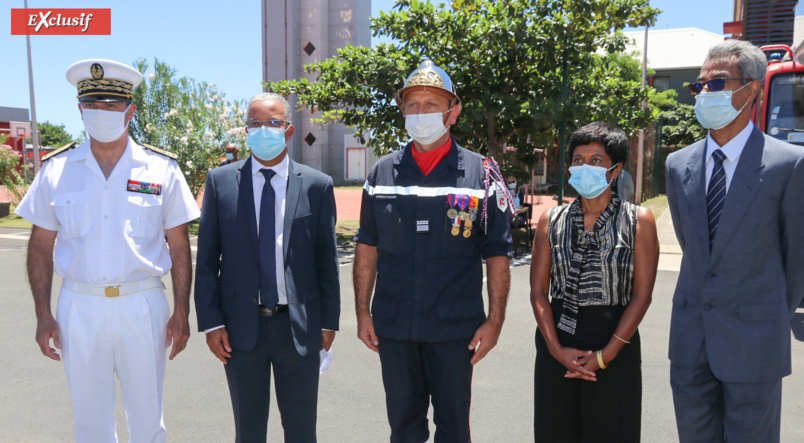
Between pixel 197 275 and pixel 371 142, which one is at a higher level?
pixel 371 142

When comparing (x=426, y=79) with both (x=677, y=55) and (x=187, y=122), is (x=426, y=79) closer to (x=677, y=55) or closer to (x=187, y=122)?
(x=187, y=122)

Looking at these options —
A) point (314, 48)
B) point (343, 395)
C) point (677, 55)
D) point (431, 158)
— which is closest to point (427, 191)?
point (431, 158)

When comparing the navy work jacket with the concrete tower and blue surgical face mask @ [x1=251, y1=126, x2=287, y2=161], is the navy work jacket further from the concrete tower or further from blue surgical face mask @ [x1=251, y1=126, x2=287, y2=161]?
the concrete tower

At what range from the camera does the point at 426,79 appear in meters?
2.91

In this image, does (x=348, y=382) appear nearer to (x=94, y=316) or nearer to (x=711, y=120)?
(x=94, y=316)

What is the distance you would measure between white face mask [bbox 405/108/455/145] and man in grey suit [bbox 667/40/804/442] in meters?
1.13

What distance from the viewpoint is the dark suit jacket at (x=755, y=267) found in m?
2.43

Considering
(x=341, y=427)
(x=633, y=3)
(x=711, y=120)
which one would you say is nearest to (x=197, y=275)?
(x=341, y=427)

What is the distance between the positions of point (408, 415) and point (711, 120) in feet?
6.25

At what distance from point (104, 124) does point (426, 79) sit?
5.15 ft

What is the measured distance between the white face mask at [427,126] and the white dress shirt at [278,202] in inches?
26.9

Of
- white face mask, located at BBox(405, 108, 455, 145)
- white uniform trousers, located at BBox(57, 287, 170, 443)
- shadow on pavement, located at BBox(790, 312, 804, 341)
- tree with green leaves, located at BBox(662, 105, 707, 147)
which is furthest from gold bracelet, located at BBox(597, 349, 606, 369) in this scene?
tree with green leaves, located at BBox(662, 105, 707, 147)

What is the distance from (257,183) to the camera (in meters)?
3.02

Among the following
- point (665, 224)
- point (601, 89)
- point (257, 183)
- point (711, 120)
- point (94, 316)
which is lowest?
point (665, 224)
